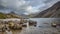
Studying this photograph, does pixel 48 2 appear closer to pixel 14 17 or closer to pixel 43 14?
pixel 43 14

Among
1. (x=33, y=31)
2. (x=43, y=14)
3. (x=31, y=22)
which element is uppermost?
(x=43, y=14)

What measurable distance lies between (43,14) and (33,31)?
0.39 metres

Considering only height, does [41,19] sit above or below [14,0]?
below

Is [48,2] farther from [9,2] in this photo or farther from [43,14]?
[9,2]

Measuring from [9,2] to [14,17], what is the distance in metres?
0.31

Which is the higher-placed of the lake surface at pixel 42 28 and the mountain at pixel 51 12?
the mountain at pixel 51 12

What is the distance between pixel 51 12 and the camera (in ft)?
7.76

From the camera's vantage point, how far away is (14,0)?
234 cm

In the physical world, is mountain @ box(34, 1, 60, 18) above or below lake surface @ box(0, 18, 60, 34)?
Result: above

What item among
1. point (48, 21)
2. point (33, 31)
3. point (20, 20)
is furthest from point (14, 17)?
point (48, 21)

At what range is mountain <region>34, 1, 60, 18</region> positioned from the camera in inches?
92.6

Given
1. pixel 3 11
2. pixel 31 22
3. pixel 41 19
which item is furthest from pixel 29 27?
pixel 3 11

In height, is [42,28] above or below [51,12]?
below

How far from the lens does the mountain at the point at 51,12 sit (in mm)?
2353
